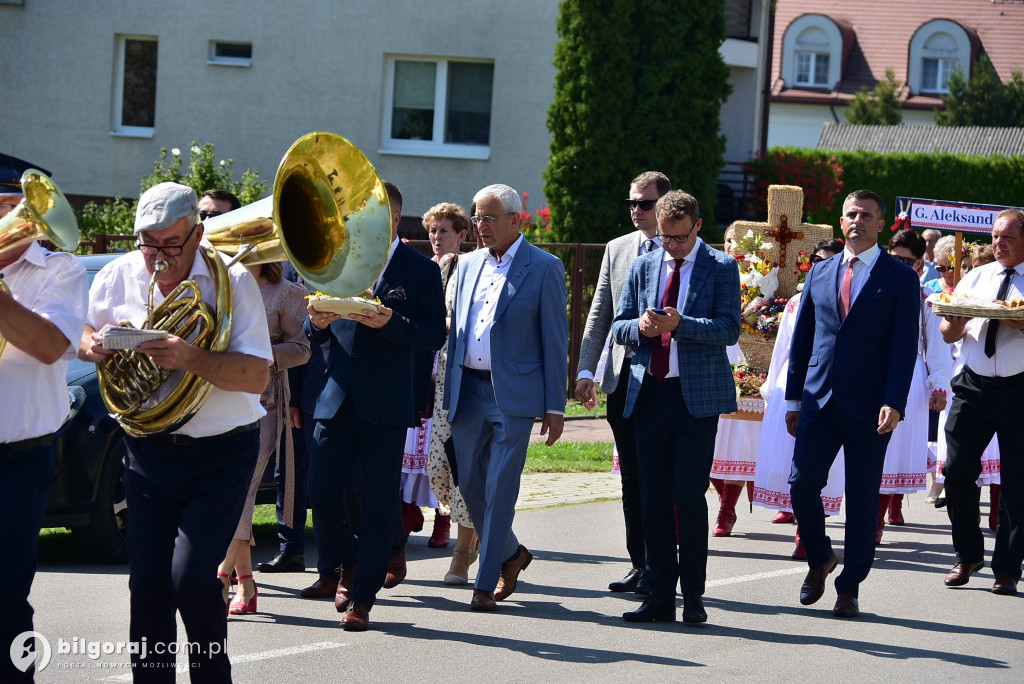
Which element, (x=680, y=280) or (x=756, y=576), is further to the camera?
(x=756, y=576)

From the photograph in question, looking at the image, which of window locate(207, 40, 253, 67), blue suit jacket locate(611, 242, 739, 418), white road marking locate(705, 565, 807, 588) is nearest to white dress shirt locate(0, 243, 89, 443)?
blue suit jacket locate(611, 242, 739, 418)

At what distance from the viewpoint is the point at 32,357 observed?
480 cm

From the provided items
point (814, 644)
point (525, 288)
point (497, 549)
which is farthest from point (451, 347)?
point (814, 644)

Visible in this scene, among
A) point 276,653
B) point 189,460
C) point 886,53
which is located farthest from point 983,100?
point 189,460

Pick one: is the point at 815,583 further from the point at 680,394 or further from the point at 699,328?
Answer: the point at 699,328

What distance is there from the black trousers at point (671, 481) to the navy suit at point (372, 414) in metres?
1.18

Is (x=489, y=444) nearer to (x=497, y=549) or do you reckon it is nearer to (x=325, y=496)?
(x=497, y=549)

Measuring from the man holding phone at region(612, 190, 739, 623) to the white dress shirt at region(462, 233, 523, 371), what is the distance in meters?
0.68

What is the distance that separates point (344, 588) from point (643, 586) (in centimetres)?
164

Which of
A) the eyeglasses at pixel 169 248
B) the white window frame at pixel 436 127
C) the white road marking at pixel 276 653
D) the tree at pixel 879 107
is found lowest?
the white road marking at pixel 276 653

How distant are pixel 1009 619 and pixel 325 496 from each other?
146 inches

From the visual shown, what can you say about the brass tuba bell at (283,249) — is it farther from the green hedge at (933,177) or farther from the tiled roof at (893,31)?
the tiled roof at (893,31)

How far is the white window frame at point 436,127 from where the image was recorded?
2205 centimetres

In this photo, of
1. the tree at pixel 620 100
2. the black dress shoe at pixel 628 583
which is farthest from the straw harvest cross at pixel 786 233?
the tree at pixel 620 100
